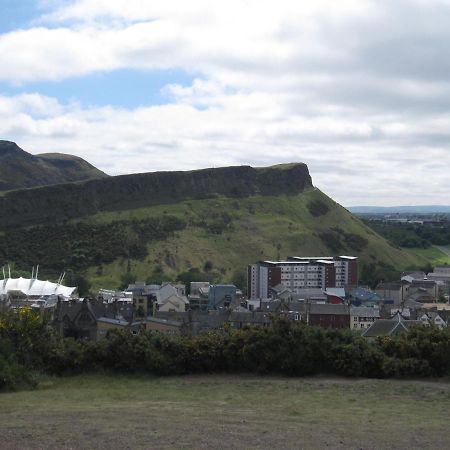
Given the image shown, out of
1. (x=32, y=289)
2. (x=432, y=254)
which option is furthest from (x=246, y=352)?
(x=432, y=254)

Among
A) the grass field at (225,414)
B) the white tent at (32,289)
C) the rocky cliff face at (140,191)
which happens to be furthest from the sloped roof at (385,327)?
the rocky cliff face at (140,191)

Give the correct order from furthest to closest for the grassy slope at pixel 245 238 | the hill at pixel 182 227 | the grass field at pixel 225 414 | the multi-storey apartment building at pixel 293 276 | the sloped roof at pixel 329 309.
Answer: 1. the grassy slope at pixel 245 238
2. the hill at pixel 182 227
3. the multi-storey apartment building at pixel 293 276
4. the sloped roof at pixel 329 309
5. the grass field at pixel 225 414

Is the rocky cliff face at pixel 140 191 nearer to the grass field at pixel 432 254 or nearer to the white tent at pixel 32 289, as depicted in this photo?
the grass field at pixel 432 254

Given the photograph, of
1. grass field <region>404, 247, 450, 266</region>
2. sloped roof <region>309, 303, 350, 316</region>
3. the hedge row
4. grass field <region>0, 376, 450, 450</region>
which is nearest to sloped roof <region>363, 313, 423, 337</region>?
sloped roof <region>309, 303, 350, 316</region>

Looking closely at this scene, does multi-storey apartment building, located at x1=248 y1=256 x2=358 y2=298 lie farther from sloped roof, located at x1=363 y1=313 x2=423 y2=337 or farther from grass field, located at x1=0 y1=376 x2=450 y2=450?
grass field, located at x1=0 y1=376 x2=450 y2=450

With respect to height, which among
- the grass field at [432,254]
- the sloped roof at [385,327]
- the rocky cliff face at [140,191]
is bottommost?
the sloped roof at [385,327]

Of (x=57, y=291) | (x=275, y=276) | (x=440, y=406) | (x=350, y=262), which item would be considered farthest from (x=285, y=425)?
(x=350, y=262)

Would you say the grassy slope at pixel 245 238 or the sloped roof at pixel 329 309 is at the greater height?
the grassy slope at pixel 245 238
